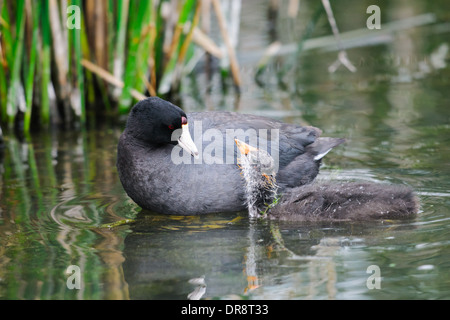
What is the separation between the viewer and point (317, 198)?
4.25 meters

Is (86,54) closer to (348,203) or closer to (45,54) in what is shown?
(45,54)

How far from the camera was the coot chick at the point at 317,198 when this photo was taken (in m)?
4.16

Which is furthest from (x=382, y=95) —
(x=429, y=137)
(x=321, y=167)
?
(x=321, y=167)

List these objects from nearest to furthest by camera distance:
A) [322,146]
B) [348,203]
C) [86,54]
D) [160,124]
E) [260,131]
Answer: [348,203], [160,124], [260,131], [322,146], [86,54]

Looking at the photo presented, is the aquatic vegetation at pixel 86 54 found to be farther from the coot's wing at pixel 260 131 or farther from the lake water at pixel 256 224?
the coot's wing at pixel 260 131

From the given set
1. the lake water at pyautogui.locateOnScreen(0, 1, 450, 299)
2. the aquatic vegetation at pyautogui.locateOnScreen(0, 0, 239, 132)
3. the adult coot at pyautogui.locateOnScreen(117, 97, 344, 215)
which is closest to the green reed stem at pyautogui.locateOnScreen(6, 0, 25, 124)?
the aquatic vegetation at pyautogui.locateOnScreen(0, 0, 239, 132)

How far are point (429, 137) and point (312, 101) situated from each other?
1584 millimetres

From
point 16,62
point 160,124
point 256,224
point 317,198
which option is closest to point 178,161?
point 160,124

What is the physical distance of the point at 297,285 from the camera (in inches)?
130

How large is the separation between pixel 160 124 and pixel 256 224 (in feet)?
2.74

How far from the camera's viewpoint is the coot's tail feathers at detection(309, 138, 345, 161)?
15.9 ft

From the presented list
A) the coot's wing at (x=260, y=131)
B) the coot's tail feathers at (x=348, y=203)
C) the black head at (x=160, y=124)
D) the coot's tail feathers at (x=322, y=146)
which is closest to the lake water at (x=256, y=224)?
the coot's tail feathers at (x=348, y=203)

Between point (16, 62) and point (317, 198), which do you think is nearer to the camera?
point (317, 198)

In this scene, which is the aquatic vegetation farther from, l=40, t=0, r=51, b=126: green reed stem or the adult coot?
the adult coot
